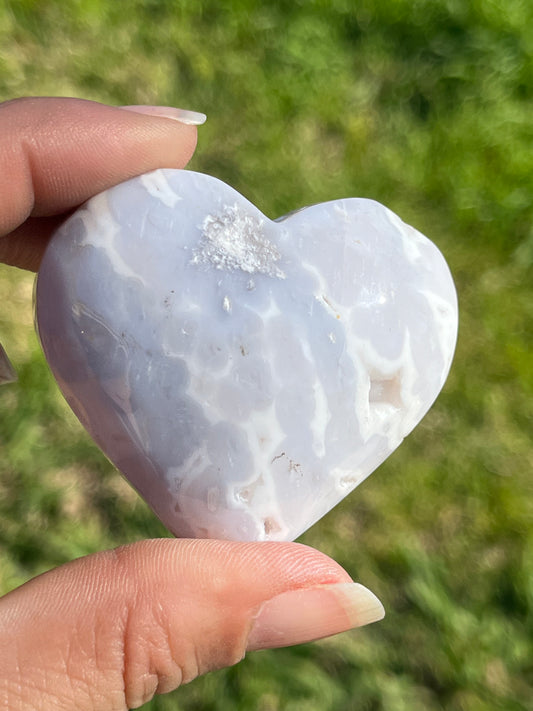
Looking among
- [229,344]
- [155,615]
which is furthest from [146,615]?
[229,344]

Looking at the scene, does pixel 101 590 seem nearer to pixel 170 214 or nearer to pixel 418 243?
pixel 170 214

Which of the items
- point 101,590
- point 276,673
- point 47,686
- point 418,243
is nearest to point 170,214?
point 418,243

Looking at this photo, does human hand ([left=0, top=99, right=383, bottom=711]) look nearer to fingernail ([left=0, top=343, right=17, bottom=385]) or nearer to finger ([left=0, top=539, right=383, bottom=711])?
finger ([left=0, top=539, right=383, bottom=711])

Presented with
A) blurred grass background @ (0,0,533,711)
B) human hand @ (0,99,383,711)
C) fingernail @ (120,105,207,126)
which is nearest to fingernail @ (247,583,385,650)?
human hand @ (0,99,383,711)

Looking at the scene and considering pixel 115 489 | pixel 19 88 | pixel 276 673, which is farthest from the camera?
pixel 19 88

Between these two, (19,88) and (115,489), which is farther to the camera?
(19,88)

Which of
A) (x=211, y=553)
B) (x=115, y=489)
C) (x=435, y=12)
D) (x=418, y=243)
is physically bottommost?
(x=115, y=489)

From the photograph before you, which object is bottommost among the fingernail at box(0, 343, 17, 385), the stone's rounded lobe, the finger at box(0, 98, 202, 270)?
the fingernail at box(0, 343, 17, 385)

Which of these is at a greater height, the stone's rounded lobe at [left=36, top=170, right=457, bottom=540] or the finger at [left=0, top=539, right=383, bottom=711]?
the stone's rounded lobe at [left=36, top=170, right=457, bottom=540]
